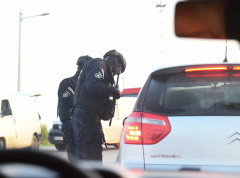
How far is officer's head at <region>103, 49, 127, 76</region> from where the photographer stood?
26.9 feet

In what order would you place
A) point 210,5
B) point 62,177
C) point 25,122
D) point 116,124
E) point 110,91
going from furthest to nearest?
point 116,124, point 25,122, point 110,91, point 210,5, point 62,177

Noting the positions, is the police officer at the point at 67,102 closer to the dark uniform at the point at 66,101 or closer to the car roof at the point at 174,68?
the dark uniform at the point at 66,101

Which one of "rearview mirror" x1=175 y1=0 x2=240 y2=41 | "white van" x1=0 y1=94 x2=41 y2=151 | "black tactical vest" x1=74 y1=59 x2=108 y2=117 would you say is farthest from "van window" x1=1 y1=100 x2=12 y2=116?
"rearview mirror" x1=175 y1=0 x2=240 y2=41

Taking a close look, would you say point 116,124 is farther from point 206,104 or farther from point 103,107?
point 206,104

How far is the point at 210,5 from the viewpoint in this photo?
3.20 m

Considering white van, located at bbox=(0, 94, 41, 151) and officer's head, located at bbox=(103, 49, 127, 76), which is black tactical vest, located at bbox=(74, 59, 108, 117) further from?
white van, located at bbox=(0, 94, 41, 151)

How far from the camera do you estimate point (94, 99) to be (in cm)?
814

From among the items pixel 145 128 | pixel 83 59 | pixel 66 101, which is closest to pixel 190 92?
pixel 145 128

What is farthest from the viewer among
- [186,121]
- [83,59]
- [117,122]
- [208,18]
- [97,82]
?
[117,122]

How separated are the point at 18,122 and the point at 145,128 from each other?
55.5 feet

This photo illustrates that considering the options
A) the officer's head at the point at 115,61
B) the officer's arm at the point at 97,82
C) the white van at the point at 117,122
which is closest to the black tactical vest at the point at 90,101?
the officer's arm at the point at 97,82

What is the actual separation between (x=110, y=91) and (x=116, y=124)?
17.6m

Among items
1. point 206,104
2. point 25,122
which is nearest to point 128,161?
point 206,104

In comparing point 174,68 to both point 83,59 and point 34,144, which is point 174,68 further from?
point 34,144
